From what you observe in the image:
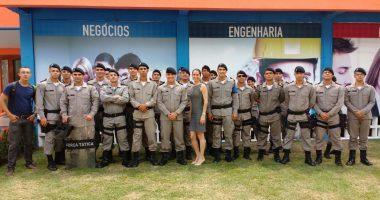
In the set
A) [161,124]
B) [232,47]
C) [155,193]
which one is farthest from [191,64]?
[155,193]

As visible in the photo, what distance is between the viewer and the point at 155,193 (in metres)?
5.06

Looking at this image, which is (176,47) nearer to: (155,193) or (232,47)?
(232,47)

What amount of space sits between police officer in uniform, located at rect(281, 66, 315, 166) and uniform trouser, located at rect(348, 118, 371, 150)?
76cm

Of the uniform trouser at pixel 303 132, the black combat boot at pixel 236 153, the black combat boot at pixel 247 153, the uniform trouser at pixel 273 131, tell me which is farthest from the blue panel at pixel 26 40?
the uniform trouser at pixel 303 132

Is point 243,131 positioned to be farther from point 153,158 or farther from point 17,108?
point 17,108

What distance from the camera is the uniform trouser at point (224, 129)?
646 centimetres

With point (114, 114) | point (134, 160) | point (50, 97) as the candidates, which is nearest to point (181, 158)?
point (134, 160)

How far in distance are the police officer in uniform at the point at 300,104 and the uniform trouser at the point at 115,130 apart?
2823 millimetres

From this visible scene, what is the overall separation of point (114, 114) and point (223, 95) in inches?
74.9

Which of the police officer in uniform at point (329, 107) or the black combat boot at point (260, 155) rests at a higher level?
the police officer in uniform at point (329, 107)

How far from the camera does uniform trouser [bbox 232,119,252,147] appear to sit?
6676mm

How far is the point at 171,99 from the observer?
6320mm

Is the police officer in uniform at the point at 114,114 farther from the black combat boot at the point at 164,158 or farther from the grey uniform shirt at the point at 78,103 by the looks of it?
the black combat boot at the point at 164,158

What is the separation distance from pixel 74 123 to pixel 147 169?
1.44 meters
